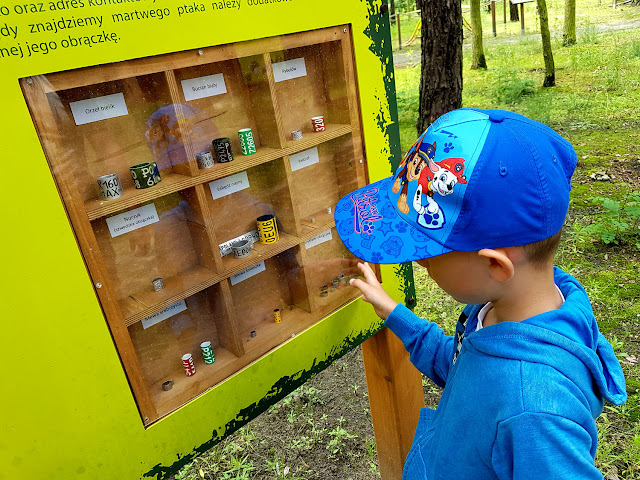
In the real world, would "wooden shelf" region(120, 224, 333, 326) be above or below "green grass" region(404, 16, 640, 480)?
above

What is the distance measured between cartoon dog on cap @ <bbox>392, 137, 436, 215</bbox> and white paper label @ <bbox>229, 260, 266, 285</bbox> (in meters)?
0.72

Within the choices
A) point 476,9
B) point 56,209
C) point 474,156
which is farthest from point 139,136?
point 476,9

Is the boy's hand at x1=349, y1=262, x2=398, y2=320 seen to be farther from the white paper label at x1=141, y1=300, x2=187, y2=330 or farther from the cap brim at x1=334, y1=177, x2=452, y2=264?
the white paper label at x1=141, y1=300, x2=187, y2=330

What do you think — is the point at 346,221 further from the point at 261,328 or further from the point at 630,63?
the point at 630,63

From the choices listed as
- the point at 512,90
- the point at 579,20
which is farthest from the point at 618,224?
the point at 579,20

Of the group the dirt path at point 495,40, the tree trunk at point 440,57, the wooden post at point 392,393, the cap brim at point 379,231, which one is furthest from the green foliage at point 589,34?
the cap brim at point 379,231

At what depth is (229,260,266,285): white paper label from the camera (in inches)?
66.9

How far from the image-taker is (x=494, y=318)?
1218 mm

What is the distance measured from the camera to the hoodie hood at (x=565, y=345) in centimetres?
100

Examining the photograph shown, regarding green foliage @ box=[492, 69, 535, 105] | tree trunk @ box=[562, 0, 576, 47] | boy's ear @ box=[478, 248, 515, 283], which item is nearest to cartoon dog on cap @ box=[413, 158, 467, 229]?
boy's ear @ box=[478, 248, 515, 283]

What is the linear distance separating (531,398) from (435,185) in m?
0.47

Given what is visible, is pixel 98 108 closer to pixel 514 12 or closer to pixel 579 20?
pixel 579 20

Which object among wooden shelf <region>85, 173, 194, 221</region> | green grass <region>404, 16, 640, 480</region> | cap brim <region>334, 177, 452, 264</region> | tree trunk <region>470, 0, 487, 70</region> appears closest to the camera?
cap brim <region>334, 177, 452, 264</region>

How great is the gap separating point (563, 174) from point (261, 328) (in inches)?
44.3
